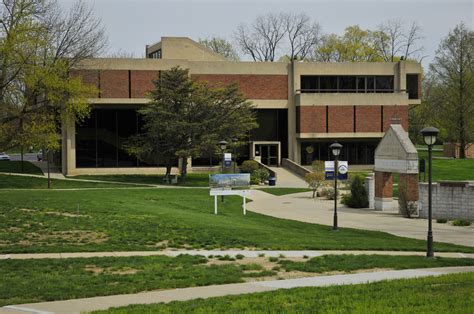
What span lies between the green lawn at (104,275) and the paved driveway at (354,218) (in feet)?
36.9

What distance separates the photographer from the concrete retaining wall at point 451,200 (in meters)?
29.0

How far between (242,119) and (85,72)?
14.7 metres

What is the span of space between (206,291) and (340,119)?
180ft

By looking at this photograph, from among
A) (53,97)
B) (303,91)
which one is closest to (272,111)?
(303,91)

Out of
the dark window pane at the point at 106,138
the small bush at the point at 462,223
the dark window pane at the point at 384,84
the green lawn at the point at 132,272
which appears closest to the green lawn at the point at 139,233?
the green lawn at the point at 132,272

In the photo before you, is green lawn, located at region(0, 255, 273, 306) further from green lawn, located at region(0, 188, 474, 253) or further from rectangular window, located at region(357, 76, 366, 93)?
rectangular window, located at region(357, 76, 366, 93)

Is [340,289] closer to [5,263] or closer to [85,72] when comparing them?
[5,263]

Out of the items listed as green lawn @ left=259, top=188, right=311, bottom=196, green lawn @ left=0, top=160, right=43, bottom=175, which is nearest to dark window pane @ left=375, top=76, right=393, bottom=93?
green lawn @ left=259, top=188, right=311, bottom=196

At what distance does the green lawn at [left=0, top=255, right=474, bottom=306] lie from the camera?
11.4m

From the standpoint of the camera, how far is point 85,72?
5656cm

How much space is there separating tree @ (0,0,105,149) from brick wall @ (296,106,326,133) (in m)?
25.0

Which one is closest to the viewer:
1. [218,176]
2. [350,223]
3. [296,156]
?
[350,223]

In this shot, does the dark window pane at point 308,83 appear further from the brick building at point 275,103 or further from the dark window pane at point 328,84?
the dark window pane at point 328,84

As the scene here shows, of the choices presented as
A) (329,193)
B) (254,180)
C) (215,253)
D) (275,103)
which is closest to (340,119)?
(275,103)
